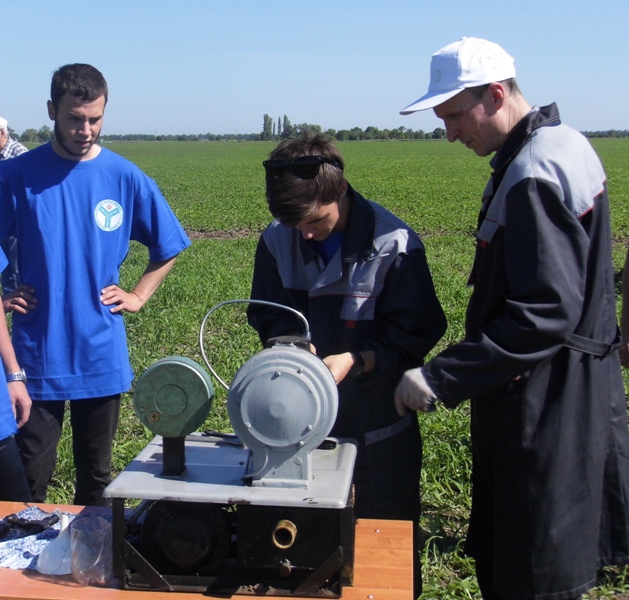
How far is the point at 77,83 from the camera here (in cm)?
299

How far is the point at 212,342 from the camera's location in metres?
7.25

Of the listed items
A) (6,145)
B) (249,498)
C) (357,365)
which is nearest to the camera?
(249,498)

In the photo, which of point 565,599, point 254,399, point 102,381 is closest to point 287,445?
point 254,399

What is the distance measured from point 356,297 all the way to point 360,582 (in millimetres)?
858

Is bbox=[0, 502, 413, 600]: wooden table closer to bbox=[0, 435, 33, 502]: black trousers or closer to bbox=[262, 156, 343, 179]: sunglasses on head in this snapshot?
bbox=[0, 435, 33, 502]: black trousers

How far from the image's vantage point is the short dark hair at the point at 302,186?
2287 mm

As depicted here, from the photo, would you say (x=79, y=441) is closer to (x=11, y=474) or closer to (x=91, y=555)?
(x=11, y=474)

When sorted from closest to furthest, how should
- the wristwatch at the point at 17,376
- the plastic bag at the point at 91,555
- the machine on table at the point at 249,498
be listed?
the machine on table at the point at 249,498, the plastic bag at the point at 91,555, the wristwatch at the point at 17,376

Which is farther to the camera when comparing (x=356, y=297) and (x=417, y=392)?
(x=356, y=297)

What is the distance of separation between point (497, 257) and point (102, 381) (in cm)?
167

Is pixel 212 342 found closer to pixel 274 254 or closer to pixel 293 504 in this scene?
pixel 274 254

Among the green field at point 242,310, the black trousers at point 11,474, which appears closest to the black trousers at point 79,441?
the black trousers at point 11,474

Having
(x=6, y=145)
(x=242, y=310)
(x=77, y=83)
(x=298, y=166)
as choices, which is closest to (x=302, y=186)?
(x=298, y=166)

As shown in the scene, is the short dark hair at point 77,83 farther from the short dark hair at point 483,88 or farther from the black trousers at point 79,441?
the short dark hair at point 483,88
